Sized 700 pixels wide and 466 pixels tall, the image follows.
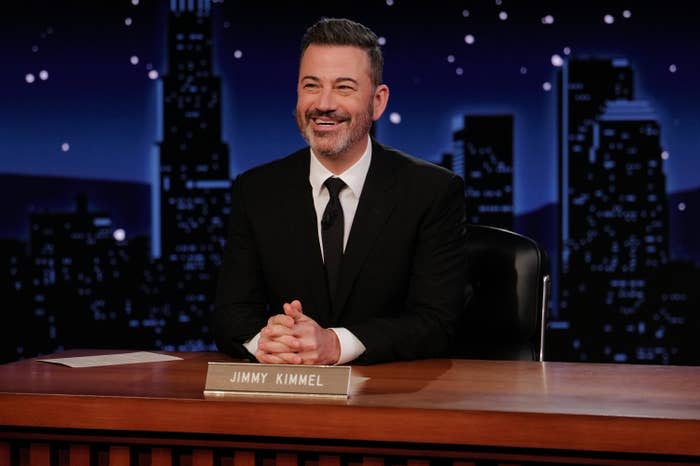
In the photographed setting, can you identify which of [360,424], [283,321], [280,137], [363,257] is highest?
[280,137]

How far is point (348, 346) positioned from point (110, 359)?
0.49 m

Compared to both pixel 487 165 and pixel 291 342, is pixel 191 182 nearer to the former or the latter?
pixel 487 165

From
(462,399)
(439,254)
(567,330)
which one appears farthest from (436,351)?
(567,330)

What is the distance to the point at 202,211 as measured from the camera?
13.2 ft

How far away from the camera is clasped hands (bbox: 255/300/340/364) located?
1.42 m

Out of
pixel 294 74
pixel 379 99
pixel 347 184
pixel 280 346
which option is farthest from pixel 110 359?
pixel 294 74

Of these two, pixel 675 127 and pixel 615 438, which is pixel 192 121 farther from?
pixel 615 438

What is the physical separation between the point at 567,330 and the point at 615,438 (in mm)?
2846

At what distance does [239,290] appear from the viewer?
6.05ft

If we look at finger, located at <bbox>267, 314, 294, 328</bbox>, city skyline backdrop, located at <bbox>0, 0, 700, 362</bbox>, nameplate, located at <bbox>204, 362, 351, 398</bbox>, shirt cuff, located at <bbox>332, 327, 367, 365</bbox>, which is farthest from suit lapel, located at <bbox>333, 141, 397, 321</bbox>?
city skyline backdrop, located at <bbox>0, 0, 700, 362</bbox>

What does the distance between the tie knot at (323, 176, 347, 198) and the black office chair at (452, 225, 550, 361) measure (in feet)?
1.21

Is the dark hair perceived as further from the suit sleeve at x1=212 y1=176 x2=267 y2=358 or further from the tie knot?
the suit sleeve at x1=212 y1=176 x2=267 y2=358

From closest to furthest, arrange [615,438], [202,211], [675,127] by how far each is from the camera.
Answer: [615,438] → [675,127] → [202,211]

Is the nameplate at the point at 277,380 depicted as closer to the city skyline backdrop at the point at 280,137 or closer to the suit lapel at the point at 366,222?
the suit lapel at the point at 366,222
